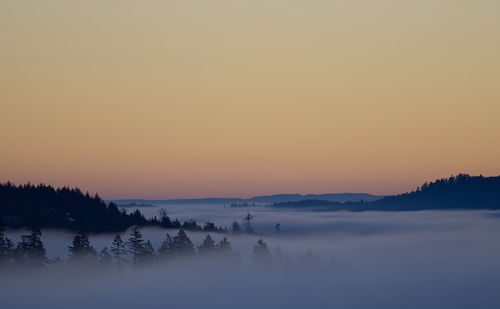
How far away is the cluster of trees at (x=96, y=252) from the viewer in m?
81.1

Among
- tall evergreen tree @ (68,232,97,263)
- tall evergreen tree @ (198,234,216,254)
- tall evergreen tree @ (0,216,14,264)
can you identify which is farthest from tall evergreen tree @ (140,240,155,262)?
tall evergreen tree @ (0,216,14,264)

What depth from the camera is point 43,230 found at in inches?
4555

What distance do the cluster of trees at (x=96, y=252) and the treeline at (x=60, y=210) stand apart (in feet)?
54.8

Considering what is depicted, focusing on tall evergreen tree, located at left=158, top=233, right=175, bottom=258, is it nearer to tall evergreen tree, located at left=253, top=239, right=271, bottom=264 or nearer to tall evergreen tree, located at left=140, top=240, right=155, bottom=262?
tall evergreen tree, located at left=140, top=240, right=155, bottom=262

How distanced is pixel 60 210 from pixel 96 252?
45.7 meters

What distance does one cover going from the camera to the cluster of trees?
81125 mm

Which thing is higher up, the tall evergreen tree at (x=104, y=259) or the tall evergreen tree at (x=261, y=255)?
the tall evergreen tree at (x=104, y=259)

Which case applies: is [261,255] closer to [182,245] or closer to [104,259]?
[182,245]

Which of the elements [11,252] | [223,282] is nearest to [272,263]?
[223,282]

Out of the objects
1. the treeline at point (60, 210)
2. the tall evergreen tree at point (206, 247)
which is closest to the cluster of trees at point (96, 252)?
the tall evergreen tree at point (206, 247)

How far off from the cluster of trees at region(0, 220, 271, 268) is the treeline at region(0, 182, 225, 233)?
16697 mm

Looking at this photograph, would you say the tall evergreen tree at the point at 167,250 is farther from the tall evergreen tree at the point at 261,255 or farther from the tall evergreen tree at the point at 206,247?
the tall evergreen tree at the point at 261,255

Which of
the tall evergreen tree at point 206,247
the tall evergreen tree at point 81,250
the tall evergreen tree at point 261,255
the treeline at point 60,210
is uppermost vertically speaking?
the treeline at point 60,210

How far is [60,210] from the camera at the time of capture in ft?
438
